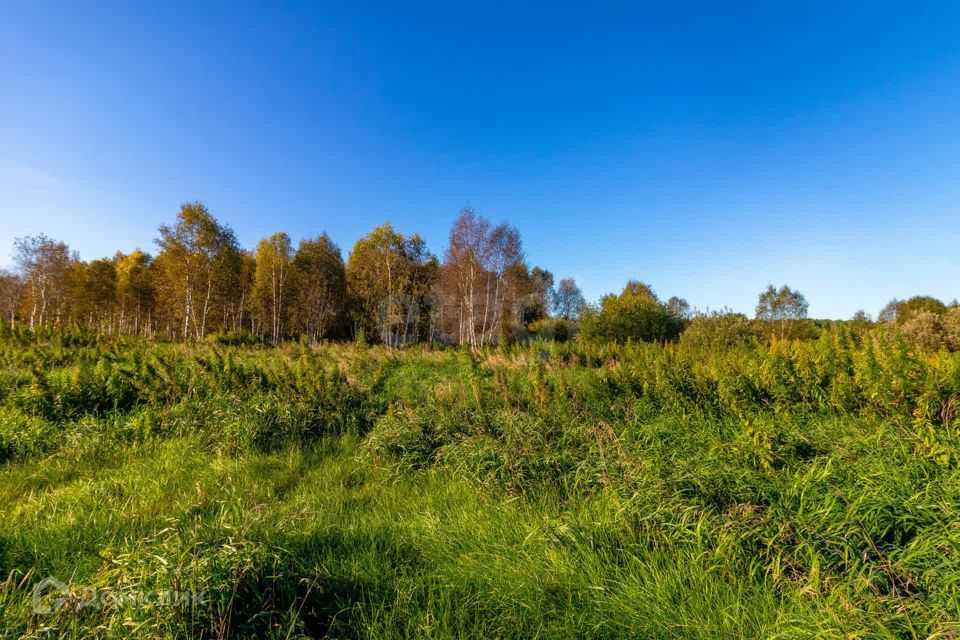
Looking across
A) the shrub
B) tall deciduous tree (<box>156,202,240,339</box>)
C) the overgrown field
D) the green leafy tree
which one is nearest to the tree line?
tall deciduous tree (<box>156,202,240,339</box>)

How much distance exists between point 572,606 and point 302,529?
2060 millimetres

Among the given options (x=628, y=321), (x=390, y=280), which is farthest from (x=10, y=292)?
(x=628, y=321)

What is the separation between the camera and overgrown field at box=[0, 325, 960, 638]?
191 centimetres

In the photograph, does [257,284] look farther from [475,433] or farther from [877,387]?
[877,387]

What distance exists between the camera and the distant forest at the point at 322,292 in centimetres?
2536

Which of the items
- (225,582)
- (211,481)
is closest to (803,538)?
(225,582)

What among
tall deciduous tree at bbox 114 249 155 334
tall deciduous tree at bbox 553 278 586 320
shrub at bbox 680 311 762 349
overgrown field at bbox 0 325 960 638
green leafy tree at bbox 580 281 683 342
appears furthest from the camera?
tall deciduous tree at bbox 553 278 586 320

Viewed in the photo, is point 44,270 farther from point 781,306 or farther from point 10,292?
point 781,306

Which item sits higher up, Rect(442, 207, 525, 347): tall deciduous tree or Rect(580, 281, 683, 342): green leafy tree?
Rect(442, 207, 525, 347): tall deciduous tree

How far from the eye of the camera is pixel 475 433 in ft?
17.0

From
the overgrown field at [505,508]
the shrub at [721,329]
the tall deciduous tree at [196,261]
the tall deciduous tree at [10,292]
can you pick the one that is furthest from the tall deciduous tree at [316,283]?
the shrub at [721,329]

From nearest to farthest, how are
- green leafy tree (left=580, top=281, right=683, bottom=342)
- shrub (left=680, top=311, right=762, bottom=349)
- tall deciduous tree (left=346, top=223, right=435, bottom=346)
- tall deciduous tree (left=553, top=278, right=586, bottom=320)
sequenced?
1. shrub (left=680, top=311, right=762, bottom=349)
2. green leafy tree (left=580, top=281, right=683, bottom=342)
3. tall deciduous tree (left=346, top=223, right=435, bottom=346)
4. tall deciduous tree (left=553, top=278, right=586, bottom=320)

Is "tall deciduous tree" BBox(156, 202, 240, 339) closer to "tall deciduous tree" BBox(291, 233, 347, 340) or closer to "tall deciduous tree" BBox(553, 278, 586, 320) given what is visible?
"tall deciduous tree" BBox(291, 233, 347, 340)

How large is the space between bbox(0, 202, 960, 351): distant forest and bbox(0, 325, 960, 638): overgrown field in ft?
50.8
